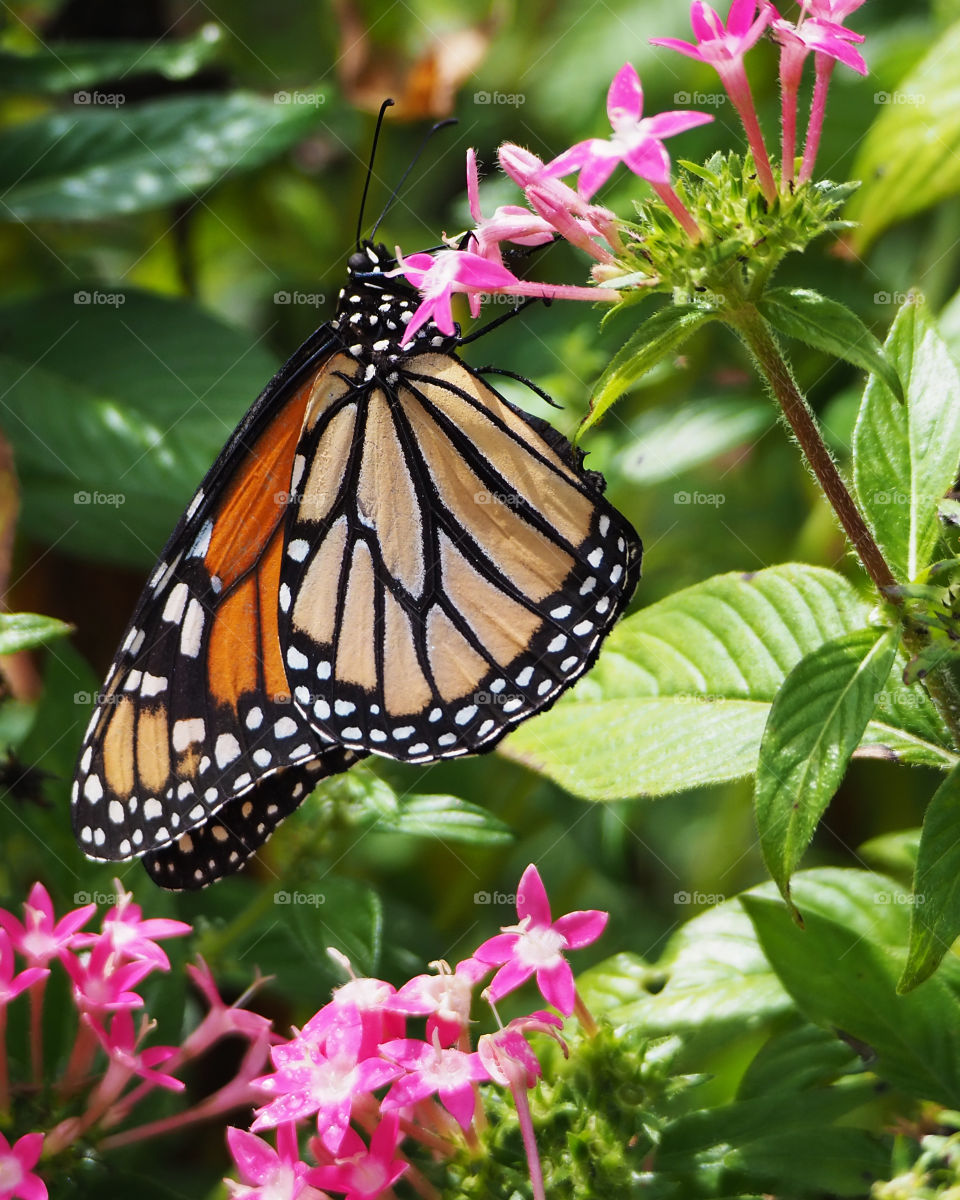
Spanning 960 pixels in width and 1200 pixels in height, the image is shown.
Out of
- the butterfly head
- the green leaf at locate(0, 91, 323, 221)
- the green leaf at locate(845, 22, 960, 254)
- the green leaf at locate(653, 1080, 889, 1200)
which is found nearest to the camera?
the green leaf at locate(653, 1080, 889, 1200)

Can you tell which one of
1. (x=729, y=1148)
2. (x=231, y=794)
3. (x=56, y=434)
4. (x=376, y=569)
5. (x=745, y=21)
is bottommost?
(x=729, y=1148)

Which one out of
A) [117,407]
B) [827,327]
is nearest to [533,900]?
[827,327]

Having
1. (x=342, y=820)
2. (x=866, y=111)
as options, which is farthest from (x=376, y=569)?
(x=866, y=111)

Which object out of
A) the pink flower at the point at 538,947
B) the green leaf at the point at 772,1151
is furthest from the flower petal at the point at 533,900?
the green leaf at the point at 772,1151

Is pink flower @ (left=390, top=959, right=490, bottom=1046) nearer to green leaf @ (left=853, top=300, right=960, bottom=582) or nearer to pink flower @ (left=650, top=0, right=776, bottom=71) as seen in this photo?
green leaf @ (left=853, top=300, right=960, bottom=582)

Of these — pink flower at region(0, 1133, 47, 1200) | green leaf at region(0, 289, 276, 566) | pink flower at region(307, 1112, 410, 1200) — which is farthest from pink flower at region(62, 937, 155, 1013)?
green leaf at region(0, 289, 276, 566)

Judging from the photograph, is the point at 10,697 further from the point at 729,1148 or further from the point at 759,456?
the point at 759,456
